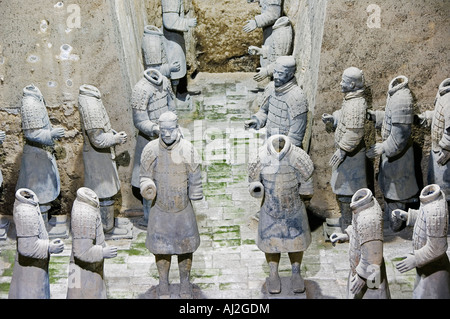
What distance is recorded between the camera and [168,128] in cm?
788

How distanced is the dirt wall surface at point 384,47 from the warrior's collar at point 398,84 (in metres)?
0.50

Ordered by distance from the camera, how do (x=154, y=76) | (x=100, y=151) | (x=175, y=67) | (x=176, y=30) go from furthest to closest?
(x=176, y=30), (x=175, y=67), (x=154, y=76), (x=100, y=151)

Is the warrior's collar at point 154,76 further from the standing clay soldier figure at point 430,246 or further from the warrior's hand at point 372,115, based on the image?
the standing clay soldier figure at point 430,246

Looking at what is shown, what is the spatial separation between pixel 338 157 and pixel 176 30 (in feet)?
9.72

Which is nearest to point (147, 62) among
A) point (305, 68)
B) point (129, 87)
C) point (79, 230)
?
point (129, 87)

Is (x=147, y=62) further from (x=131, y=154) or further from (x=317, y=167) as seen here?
(x=317, y=167)

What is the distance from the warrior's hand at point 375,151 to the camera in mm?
9203

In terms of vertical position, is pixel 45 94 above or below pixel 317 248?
above

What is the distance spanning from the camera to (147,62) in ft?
33.2

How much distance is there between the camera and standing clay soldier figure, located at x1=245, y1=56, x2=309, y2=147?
9.02 meters

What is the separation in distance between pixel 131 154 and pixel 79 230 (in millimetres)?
2609

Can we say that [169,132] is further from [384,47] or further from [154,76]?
[384,47]

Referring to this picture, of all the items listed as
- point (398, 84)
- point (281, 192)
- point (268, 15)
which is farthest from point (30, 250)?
point (268, 15)

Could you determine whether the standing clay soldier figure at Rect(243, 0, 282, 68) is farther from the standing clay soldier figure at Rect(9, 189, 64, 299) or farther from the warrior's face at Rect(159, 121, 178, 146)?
the standing clay soldier figure at Rect(9, 189, 64, 299)
